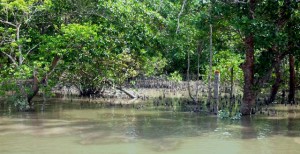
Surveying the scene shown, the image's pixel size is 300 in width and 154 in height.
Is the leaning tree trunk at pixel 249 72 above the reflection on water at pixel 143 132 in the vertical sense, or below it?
above

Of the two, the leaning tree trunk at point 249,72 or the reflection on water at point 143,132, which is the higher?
the leaning tree trunk at point 249,72

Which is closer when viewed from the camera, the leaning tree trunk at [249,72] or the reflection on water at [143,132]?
the reflection on water at [143,132]

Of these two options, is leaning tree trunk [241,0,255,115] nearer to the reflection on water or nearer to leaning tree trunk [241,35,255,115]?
leaning tree trunk [241,35,255,115]

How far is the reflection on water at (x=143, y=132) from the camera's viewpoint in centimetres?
826

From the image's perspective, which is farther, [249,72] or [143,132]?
[249,72]

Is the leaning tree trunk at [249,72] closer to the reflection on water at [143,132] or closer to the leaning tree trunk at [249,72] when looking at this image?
the leaning tree trunk at [249,72]

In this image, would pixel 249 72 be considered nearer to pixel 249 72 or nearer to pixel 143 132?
pixel 249 72

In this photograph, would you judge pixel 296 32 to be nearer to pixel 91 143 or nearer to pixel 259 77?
pixel 259 77

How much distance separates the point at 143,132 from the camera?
10.0 meters

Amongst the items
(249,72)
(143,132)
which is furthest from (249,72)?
(143,132)

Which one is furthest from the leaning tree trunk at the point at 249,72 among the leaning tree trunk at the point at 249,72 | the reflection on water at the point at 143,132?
the reflection on water at the point at 143,132

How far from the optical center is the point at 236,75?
17562 mm

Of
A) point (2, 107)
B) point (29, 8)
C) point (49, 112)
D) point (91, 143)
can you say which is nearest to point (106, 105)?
point (49, 112)

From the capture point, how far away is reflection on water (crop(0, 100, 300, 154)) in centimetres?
826
